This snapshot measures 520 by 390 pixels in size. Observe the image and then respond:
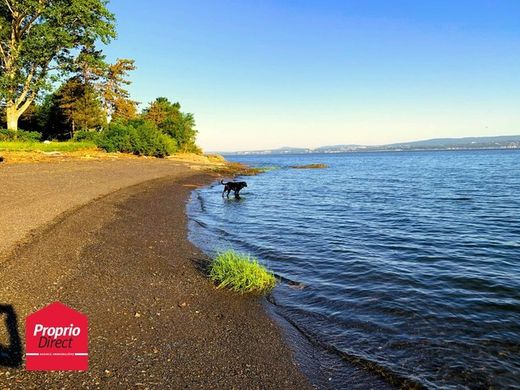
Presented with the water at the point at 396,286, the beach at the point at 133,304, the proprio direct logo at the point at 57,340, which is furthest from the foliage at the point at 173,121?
the proprio direct logo at the point at 57,340

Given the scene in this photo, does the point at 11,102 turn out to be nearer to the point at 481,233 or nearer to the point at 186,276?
the point at 186,276

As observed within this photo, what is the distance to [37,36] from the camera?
3812 centimetres

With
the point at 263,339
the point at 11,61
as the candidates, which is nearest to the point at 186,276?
the point at 263,339

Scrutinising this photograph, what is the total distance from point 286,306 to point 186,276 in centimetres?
271

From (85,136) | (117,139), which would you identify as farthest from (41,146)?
(117,139)

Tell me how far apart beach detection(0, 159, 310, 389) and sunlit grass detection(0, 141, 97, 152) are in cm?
2412

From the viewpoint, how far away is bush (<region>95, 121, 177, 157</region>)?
155ft

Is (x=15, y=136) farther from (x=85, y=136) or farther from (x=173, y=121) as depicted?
(x=173, y=121)

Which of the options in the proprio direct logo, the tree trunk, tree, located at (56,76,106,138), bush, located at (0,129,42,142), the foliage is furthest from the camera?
the foliage

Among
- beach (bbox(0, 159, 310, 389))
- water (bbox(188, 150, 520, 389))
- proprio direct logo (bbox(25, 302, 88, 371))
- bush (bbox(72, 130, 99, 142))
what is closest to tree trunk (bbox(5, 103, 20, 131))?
bush (bbox(72, 130, 99, 142))

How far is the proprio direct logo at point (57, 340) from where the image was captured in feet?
8.64

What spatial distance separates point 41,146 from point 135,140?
42.2 ft

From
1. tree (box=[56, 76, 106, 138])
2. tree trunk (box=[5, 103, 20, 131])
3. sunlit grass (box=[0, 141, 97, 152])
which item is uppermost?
tree (box=[56, 76, 106, 138])

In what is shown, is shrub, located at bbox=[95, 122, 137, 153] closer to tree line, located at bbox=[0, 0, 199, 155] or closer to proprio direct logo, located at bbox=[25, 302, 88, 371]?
tree line, located at bbox=[0, 0, 199, 155]
